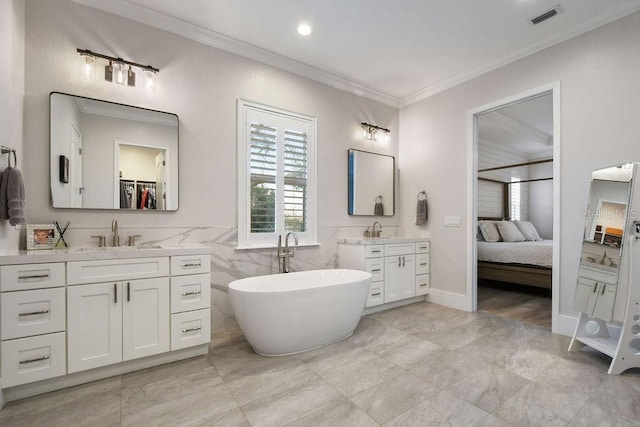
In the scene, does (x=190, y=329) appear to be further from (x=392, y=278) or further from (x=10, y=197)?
(x=392, y=278)

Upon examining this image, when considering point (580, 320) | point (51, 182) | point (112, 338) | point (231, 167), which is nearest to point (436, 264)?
point (580, 320)

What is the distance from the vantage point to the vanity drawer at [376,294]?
137 inches

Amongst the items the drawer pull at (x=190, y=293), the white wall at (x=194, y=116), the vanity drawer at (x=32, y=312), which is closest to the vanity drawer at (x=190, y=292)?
the drawer pull at (x=190, y=293)

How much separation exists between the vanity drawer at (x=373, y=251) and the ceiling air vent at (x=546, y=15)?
2.58 m

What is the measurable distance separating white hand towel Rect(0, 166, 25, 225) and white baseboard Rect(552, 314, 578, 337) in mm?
4403

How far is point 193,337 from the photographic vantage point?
2367 mm

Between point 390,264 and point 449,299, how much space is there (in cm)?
95

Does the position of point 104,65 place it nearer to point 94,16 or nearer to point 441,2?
point 94,16

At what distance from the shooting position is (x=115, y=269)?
6.87 feet

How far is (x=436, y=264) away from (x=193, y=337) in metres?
3.05

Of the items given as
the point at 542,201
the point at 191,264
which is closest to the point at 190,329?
the point at 191,264

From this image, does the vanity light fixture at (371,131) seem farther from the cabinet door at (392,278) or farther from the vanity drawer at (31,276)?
the vanity drawer at (31,276)

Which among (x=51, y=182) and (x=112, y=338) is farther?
(x=51, y=182)

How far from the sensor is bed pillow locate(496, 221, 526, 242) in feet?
Result: 17.7
